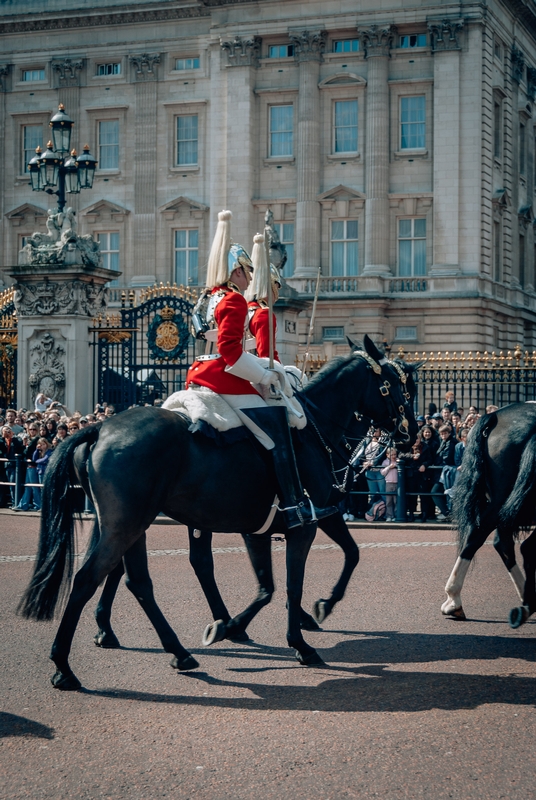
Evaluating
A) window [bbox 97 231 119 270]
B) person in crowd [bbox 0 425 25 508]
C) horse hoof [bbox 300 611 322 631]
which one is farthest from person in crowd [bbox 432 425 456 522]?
window [bbox 97 231 119 270]

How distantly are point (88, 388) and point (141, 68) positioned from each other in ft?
86.4

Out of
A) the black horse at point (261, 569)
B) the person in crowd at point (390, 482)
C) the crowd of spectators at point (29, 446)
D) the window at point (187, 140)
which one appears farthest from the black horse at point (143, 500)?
the window at point (187, 140)

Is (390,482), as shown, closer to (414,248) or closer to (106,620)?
(106,620)

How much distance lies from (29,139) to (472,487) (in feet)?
128

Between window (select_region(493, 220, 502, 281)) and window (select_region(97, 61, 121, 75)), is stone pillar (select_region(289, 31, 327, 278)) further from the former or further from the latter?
window (select_region(97, 61, 121, 75))

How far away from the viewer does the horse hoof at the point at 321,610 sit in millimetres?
8148

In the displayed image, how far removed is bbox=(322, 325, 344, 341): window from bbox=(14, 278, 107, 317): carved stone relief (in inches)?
817

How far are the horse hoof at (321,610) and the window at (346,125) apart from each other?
112ft

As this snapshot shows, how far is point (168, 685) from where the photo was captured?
6633mm

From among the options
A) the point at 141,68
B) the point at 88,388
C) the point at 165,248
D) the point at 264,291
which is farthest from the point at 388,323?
the point at 264,291

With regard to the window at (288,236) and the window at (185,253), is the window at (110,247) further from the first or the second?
the window at (288,236)

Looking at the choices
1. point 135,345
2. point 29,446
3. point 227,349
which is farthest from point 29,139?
point 227,349

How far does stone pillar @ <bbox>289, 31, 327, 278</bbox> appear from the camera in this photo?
40.7 m

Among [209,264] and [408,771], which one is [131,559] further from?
[408,771]
